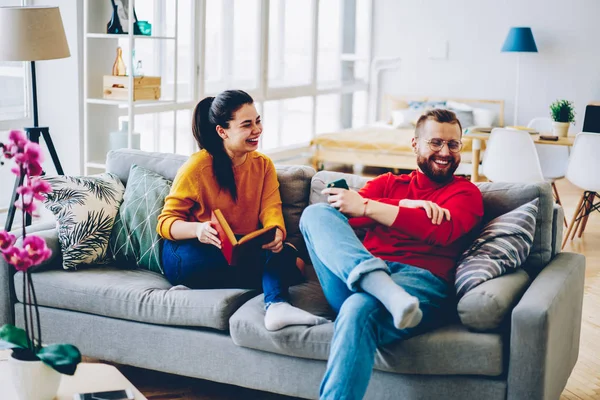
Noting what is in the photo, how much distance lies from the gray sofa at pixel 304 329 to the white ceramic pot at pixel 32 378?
75 cm

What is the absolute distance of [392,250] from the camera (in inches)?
103

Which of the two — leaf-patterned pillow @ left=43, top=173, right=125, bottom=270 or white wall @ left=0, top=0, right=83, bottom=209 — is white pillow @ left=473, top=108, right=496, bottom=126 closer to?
white wall @ left=0, top=0, right=83, bottom=209

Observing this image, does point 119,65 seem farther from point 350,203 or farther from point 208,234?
point 350,203

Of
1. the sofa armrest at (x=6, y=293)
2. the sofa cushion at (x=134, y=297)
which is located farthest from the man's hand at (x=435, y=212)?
the sofa armrest at (x=6, y=293)

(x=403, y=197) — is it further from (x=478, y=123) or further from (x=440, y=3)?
(x=440, y=3)

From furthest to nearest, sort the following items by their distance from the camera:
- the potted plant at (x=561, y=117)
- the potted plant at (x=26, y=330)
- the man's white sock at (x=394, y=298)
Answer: the potted plant at (x=561, y=117) → the man's white sock at (x=394, y=298) → the potted plant at (x=26, y=330)

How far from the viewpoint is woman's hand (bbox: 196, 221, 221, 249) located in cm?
262

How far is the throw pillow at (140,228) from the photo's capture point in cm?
298

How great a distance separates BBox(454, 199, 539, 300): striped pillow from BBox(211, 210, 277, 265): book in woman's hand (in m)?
0.67

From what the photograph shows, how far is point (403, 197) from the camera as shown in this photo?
2.75m

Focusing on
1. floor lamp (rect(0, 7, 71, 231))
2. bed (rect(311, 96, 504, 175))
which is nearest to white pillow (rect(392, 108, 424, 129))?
bed (rect(311, 96, 504, 175))

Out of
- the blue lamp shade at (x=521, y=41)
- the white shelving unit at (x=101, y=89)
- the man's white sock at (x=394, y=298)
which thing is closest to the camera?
the man's white sock at (x=394, y=298)

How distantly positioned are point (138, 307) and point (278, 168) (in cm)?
82

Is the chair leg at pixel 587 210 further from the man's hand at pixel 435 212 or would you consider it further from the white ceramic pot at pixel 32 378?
the white ceramic pot at pixel 32 378
